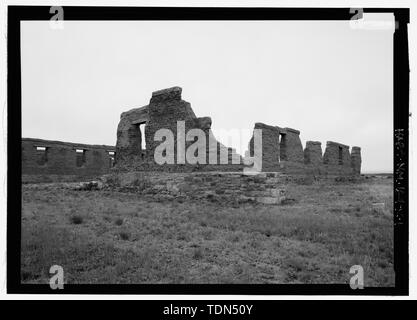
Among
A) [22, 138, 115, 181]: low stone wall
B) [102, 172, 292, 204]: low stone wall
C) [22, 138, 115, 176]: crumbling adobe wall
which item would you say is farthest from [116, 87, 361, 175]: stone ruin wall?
[22, 138, 115, 176]: crumbling adobe wall

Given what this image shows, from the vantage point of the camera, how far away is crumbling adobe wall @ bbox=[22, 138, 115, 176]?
62.4 feet

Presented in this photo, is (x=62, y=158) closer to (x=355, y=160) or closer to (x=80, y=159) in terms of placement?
(x=80, y=159)

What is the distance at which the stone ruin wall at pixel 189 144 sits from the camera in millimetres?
11523

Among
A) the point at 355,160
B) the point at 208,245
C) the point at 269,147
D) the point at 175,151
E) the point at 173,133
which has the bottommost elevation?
the point at 208,245

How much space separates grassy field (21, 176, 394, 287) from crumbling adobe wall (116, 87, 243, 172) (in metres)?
3.53

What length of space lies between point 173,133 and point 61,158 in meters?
12.4

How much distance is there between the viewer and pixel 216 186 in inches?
368

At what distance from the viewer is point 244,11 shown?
286 centimetres

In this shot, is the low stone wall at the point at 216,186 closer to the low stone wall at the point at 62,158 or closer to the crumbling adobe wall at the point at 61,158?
the low stone wall at the point at 62,158

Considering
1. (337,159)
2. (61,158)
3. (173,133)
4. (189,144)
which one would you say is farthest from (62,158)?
(337,159)

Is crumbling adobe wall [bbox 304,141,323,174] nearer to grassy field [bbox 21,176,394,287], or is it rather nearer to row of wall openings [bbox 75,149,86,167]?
grassy field [bbox 21,176,394,287]

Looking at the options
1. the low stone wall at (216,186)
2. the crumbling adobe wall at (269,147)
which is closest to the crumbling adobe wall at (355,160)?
the crumbling adobe wall at (269,147)
